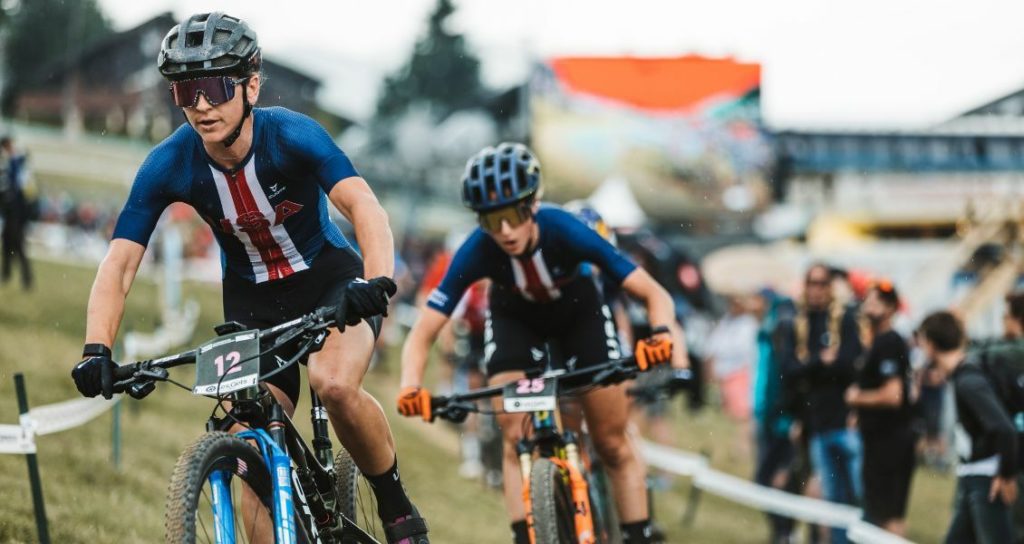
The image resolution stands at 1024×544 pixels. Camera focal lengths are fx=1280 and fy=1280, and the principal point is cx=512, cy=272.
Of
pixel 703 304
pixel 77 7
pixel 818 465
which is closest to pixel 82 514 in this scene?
pixel 818 465

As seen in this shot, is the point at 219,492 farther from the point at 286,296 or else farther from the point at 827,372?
the point at 827,372

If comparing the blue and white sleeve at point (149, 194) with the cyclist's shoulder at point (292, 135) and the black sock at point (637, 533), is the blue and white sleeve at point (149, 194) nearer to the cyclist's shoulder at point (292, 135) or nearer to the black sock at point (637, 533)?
the cyclist's shoulder at point (292, 135)

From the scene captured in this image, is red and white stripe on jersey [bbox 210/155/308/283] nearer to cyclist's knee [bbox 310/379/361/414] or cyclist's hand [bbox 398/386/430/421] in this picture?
cyclist's knee [bbox 310/379/361/414]

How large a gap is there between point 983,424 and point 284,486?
5.10 metres

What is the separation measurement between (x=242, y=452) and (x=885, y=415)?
7116 mm

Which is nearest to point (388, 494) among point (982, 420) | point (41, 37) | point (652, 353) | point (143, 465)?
point (652, 353)

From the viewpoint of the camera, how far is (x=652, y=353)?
634 cm

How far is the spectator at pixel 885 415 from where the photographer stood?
33.6 ft

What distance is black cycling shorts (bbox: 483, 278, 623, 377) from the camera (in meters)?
7.29

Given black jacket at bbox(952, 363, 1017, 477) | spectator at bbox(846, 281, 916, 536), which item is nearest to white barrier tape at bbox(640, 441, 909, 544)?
spectator at bbox(846, 281, 916, 536)

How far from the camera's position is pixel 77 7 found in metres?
28.7

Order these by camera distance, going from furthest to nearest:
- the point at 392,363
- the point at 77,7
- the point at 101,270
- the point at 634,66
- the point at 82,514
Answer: the point at 634,66 < the point at 77,7 < the point at 392,363 < the point at 82,514 < the point at 101,270

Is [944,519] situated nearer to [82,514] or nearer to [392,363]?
[82,514]

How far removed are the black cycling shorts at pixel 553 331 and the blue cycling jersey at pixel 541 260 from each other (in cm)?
27
